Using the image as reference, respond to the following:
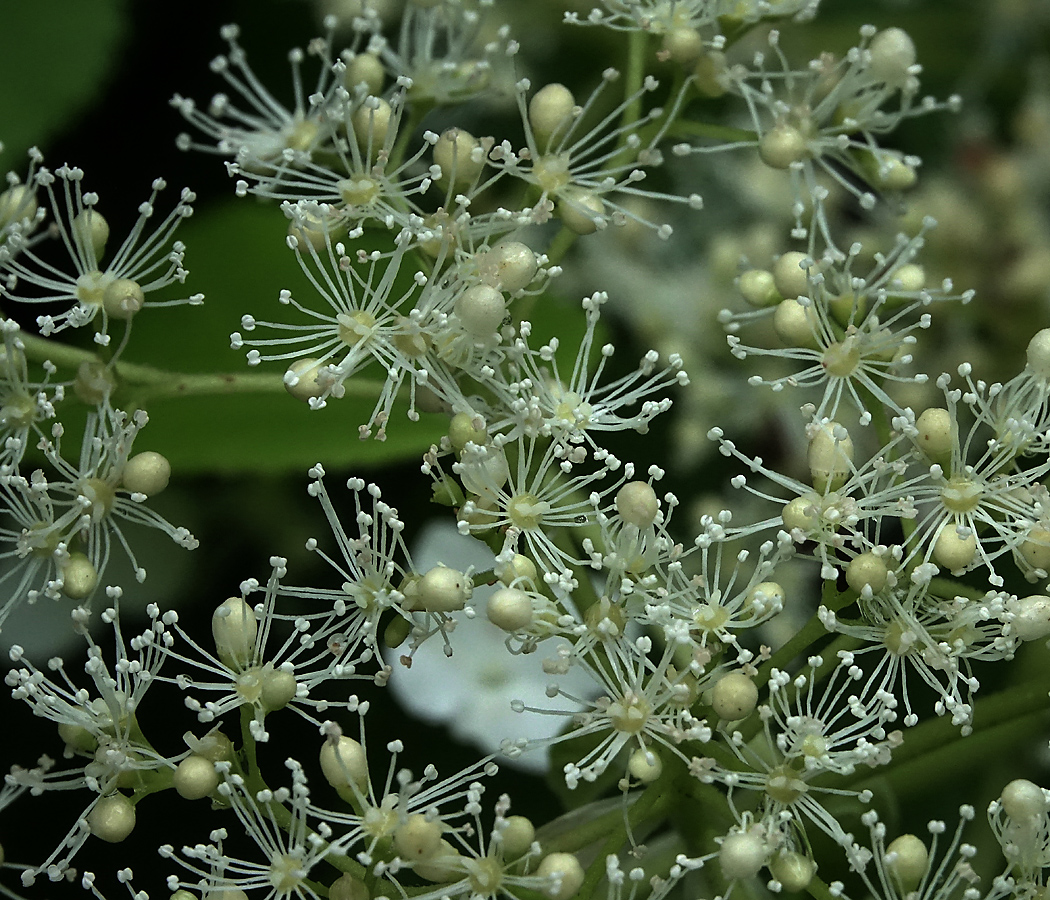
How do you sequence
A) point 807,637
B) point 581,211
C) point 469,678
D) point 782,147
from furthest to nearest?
1. point 469,678
2. point 782,147
3. point 581,211
4. point 807,637

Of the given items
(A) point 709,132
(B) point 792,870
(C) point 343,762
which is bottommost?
(B) point 792,870

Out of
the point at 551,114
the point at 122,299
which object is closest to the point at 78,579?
the point at 122,299

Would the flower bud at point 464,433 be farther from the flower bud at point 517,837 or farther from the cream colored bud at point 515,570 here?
the flower bud at point 517,837

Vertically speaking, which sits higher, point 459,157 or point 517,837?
point 459,157

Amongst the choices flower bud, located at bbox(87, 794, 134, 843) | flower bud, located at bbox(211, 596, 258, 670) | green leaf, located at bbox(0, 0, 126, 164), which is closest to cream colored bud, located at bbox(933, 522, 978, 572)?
flower bud, located at bbox(211, 596, 258, 670)

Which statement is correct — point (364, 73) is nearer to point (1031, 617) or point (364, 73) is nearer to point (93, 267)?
point (93, 267)

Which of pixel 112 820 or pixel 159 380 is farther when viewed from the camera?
pixel 159 380

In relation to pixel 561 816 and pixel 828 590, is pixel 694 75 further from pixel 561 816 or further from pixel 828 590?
pixel 561 816
